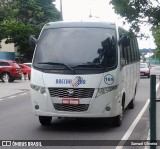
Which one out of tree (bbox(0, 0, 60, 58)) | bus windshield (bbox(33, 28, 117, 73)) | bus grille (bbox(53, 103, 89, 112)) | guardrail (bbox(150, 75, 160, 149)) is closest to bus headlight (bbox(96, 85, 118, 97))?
bus grille (bbox(53, 103, 89, 112))

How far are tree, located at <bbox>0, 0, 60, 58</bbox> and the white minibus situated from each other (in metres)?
36.9

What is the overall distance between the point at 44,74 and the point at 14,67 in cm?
2345

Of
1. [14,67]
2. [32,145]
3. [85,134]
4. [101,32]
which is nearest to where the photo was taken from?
[32,145]

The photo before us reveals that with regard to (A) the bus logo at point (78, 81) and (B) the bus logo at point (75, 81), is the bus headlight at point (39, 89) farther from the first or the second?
(A) the bus logo at point (78, 81)

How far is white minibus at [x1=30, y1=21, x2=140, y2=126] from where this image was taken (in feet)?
32.1

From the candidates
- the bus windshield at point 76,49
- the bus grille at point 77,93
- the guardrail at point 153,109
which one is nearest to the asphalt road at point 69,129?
the bus grille at point 77,93

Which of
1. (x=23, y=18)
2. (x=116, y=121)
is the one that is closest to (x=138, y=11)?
(x=116, y=121)

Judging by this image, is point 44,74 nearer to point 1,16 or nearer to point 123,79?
point 123,79

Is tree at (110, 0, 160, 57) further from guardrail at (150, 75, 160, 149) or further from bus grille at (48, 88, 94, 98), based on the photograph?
guardrail at (150, 75, 160, 149)

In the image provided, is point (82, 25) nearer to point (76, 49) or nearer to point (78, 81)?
point (76, 49)

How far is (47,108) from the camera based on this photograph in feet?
32.5

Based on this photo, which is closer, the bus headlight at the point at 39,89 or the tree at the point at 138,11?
the tree at the point at 138,11

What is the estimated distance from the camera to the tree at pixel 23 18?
48.4 meters

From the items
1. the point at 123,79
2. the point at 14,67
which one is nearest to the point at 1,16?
the point at 14,67
